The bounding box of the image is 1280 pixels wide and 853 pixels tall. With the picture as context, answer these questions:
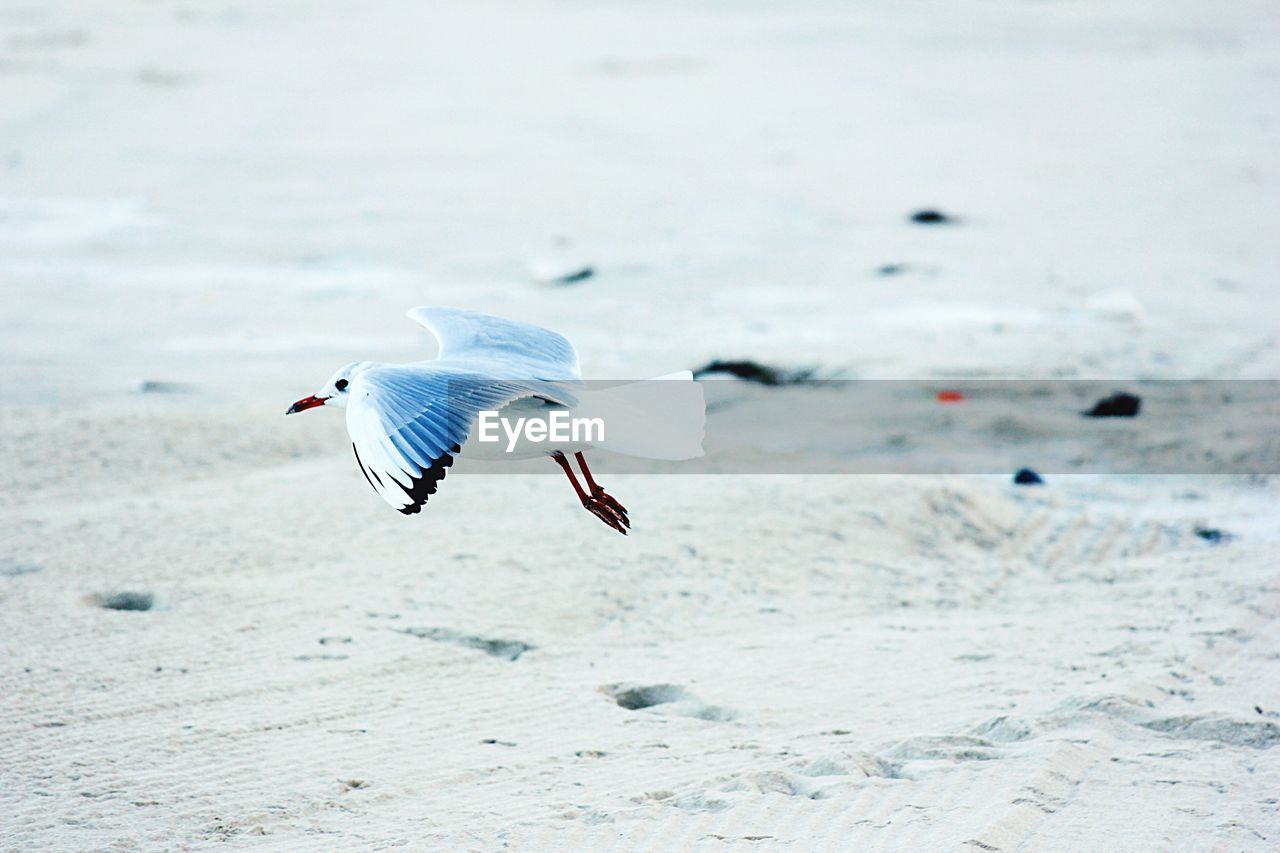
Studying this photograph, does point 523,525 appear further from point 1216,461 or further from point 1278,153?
point 1278,153

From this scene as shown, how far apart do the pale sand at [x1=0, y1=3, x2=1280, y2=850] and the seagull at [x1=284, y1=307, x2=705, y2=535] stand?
872 mm

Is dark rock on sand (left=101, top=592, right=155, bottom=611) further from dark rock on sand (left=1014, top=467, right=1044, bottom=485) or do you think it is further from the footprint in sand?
dark rock on sand (left=1014, top=467, right=1044, bottom=485)

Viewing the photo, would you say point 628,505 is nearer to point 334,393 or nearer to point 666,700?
point 666,700

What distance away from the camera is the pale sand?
400cm

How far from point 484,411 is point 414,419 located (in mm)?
162

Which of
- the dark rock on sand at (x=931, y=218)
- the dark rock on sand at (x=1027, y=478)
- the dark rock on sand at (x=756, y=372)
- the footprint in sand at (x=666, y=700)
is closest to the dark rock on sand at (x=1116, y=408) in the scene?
the dark rock on sand at (x=1027, y=478)

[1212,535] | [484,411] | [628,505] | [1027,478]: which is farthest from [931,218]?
[484,411]

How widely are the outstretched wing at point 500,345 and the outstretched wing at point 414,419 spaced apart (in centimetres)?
33

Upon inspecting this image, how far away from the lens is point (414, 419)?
11.9ft

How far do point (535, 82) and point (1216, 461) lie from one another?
26.7 ft

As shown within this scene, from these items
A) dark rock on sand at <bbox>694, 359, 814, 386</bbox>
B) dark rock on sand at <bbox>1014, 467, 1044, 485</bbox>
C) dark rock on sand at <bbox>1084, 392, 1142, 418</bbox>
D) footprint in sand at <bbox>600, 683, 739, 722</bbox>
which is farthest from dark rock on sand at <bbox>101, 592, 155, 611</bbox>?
dark rock on sand at <bbox>1084, 392, 1142, 418</bbox>

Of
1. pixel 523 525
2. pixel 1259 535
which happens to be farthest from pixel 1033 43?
pixel 523 525

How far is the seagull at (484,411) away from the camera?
3.48 metres

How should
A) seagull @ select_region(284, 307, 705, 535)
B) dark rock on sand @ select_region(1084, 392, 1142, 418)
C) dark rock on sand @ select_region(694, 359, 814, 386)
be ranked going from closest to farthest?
seagull @ select_region(284, 307, 705, 535), dark rock on sand @ select_region(1084, 392, 1142, 418), dark rock on sand @ select_region(694, 359, 814, 386)
